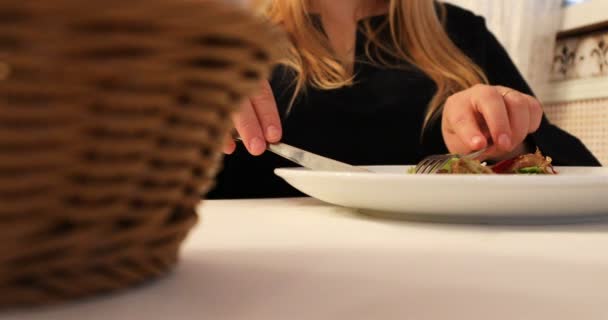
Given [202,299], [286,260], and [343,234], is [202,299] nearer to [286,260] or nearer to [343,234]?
[286,260]

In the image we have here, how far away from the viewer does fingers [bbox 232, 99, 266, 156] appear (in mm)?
581

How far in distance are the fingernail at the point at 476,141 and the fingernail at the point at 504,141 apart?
0.06 ft

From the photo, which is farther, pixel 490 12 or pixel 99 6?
pixel 490 12

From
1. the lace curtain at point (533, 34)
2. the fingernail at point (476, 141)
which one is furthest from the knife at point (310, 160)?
the lace curtain at point (533, 34)

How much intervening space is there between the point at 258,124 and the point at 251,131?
2 centimetres

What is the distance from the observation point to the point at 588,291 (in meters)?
0.25

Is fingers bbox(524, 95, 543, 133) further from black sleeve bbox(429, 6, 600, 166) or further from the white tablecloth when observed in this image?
black sleeve bbox(429, 6, 600, 166)

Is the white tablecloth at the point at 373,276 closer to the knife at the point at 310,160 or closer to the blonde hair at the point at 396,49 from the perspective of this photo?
the knife at the point at 310,160

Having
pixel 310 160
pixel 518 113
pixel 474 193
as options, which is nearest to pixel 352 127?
pixel 518 113

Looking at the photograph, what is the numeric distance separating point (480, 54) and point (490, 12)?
1.92 feet

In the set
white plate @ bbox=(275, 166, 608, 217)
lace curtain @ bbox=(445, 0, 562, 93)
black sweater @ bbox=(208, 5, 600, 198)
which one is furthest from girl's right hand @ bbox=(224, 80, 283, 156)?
lace curtain @ bbox=(445, 0, 562, 93)

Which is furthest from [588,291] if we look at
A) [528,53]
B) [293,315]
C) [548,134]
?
[528,53]

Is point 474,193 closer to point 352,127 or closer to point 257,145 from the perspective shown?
point 257,145

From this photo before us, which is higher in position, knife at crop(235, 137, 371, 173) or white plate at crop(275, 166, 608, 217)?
knife at crop(235, 137, 371, 173)
